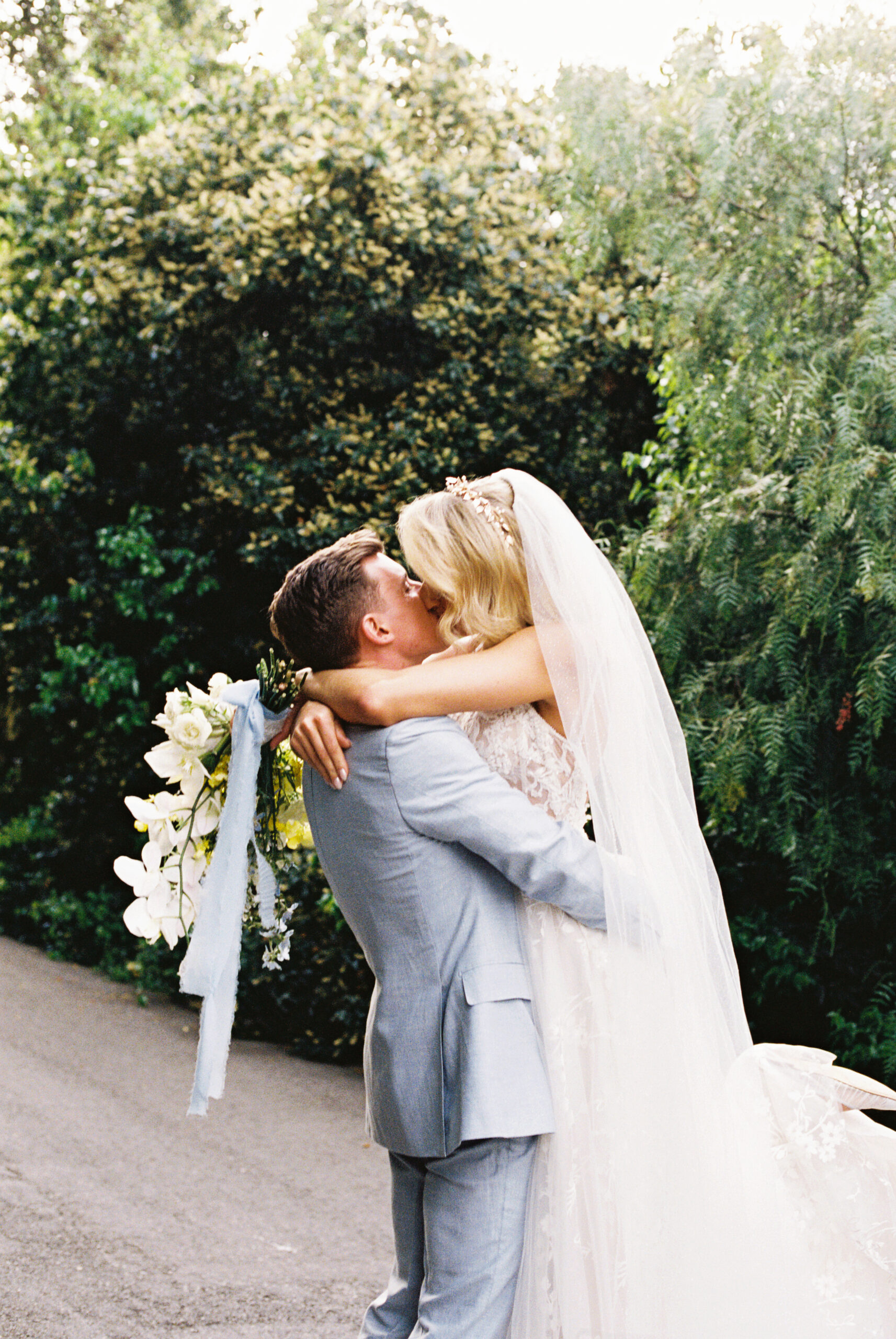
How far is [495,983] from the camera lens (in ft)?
6.83

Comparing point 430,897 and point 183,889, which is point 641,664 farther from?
point 183,889

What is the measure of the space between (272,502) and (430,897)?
5747mm

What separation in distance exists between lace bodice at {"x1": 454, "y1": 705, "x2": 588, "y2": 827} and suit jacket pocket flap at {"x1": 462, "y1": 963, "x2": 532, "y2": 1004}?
0.31 meters

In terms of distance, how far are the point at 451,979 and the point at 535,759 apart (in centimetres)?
45

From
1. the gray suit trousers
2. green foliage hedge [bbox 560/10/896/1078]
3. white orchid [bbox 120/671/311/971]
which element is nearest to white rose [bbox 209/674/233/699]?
white orchid [bbox 120/671/311/971]

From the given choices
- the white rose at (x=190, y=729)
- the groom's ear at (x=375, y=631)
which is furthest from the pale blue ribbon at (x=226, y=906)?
the groom's ear at (x=375, y=631)

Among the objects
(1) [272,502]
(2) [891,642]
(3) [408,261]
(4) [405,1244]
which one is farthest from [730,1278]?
(3) [408,261]

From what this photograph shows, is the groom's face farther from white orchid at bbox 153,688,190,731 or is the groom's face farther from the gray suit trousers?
the gray suit trousers

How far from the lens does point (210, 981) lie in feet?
7.35

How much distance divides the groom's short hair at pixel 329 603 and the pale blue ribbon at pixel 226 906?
150mm

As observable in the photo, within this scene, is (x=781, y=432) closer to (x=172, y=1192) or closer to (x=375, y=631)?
(x=375, y=631)

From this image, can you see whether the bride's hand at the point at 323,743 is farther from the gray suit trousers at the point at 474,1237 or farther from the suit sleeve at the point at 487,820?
the gray suit trousers at the point at 474,1237

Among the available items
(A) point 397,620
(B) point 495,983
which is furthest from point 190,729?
(B) point 495,983

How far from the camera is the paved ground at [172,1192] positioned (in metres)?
3.70
